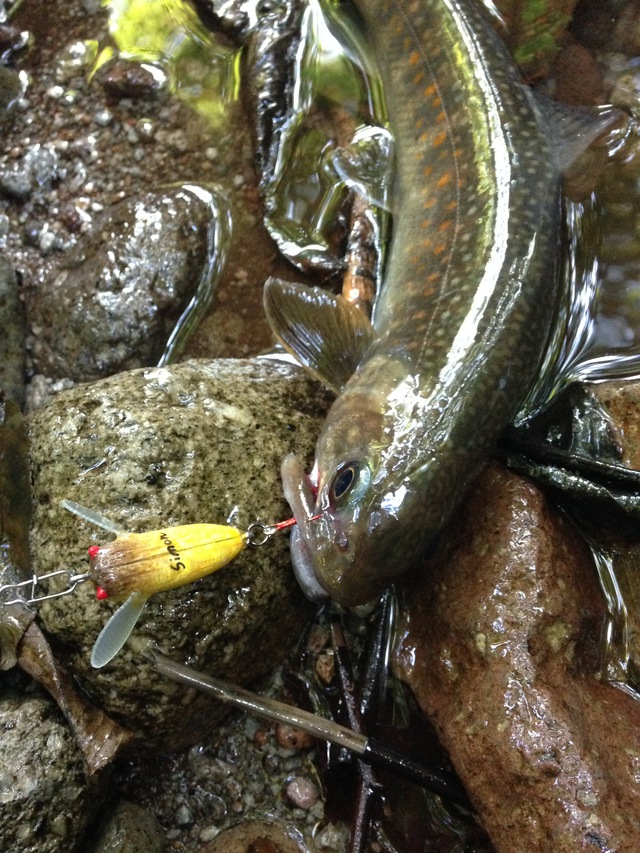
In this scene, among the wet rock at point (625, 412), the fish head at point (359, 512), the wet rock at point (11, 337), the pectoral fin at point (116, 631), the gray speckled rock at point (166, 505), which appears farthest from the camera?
the wet rock at point (11, 337)

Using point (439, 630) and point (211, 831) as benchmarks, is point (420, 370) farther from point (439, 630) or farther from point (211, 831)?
point (211, 831)

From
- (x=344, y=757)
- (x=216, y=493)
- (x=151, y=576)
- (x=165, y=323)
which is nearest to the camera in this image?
(x=151, y=576)

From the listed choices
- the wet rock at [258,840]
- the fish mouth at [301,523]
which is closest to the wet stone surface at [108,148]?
the fish mouth at [301,523]

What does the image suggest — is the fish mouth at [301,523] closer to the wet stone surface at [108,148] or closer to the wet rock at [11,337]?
the wet stone surface at [108,148]

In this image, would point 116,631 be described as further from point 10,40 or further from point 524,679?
point 10,40

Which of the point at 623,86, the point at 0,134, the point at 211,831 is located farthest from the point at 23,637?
the point at 623,86
